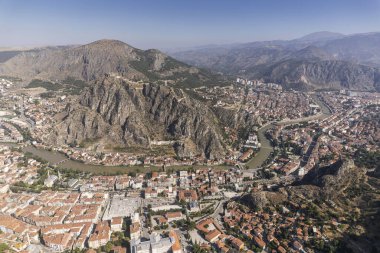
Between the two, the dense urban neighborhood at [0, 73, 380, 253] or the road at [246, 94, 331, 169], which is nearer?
the dense urban neighborhood at [0, 73, 380, 253]

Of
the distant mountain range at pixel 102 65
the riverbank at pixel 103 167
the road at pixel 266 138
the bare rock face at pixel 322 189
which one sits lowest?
the road at pixel 266 138

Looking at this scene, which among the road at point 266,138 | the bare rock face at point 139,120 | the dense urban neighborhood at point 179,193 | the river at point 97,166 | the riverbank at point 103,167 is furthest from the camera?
the bare rock face at point 139,120

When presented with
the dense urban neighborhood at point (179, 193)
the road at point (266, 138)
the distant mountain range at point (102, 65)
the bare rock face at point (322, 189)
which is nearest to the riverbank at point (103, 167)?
the dense urban neighborhood at point (179, 193)

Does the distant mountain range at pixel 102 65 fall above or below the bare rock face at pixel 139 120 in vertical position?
above

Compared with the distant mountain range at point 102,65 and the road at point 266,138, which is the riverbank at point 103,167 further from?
the distant mountain range at point 102,65

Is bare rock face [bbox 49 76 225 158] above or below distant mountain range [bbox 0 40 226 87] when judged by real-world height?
below

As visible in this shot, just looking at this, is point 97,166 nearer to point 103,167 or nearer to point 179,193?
point 103,167

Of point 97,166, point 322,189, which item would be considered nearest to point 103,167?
point 97,166

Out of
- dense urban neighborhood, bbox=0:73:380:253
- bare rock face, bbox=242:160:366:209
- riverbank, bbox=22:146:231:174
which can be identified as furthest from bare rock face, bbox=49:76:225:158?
bare rock face, bbox=242:160:366:209

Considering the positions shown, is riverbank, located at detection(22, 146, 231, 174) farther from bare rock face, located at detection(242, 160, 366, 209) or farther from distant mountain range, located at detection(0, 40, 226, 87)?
distant mountain range, located at detection(0, 40, 226, 87)
